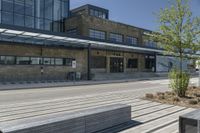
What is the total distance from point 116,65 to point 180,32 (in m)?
28.1

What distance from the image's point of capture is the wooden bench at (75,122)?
4461mm

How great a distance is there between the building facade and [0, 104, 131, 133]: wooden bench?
9809 millimetres

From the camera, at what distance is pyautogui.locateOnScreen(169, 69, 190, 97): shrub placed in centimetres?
1216

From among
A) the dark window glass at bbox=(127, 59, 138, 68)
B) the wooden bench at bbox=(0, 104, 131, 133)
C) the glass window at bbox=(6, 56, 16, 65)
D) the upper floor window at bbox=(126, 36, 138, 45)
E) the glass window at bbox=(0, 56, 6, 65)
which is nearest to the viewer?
the wooden bench at bbox=(0, 104, 131, 133)

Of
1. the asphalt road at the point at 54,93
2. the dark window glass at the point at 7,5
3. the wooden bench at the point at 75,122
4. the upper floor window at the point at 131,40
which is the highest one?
the dark window glass at the point at 7,5

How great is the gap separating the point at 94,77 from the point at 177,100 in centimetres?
2183

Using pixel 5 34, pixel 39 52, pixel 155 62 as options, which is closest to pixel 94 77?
pixel 39 52

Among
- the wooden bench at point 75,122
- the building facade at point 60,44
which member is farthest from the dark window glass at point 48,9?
the wooden bench at point 75,122

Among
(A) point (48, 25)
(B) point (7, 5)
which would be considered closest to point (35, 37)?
(B) point (7, 5)

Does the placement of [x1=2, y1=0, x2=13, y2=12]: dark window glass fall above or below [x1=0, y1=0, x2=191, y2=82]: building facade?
above

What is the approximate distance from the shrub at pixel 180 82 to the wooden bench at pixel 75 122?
6132mm

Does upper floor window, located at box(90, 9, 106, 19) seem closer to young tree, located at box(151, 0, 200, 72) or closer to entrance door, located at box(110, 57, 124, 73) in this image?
entrance door, located at box(110, 57, 124, 73)

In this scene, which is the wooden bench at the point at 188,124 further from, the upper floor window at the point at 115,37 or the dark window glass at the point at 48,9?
the upper floor window at the point at 115,37

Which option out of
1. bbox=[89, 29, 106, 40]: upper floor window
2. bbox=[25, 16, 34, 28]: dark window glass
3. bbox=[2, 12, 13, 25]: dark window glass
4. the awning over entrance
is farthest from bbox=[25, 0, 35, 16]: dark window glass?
bbox=[89, 29, 106, 40]: upper floor window
